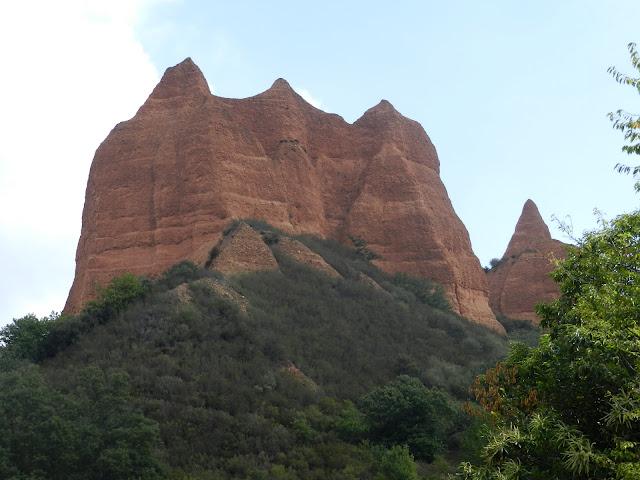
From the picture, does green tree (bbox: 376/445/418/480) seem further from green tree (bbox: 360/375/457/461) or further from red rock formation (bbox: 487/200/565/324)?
red rock formation (bbox: 487/200/565/324)

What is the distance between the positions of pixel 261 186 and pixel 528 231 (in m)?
24.5

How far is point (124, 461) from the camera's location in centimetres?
1545

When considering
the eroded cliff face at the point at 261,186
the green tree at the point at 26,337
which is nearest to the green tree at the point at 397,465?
the green tree at the point at 26,337

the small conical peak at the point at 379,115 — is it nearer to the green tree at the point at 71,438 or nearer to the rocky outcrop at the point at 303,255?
the rocky outcrop at the point at 303,255

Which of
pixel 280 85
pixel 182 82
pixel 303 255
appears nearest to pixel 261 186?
pixel 303 255

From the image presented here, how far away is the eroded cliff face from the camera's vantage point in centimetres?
3903

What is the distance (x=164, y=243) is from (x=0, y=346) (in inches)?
485

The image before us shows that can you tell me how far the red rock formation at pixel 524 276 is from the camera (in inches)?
2004

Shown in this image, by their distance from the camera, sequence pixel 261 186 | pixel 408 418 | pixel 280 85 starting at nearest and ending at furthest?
pixel 408 418
pixel 261 186
pixel 280 85

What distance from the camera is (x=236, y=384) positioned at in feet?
72.6

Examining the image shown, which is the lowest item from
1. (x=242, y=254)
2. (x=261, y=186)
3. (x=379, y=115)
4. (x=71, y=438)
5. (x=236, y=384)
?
(x=71, y=438)

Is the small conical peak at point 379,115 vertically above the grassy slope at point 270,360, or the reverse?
the small conical peak at point 379,115

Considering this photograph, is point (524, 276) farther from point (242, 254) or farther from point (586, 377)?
point (586, 377)

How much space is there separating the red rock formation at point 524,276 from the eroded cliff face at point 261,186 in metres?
5.34
